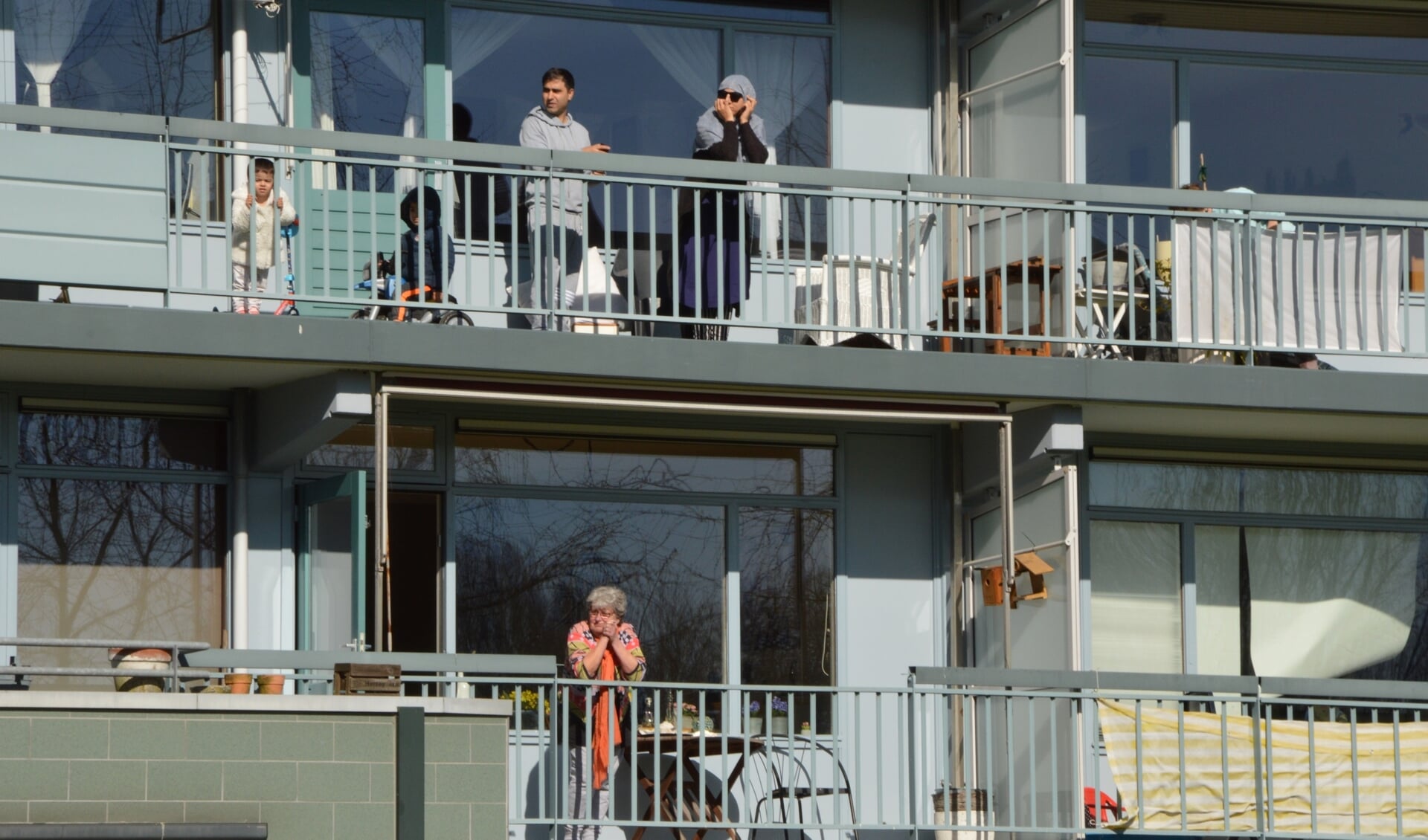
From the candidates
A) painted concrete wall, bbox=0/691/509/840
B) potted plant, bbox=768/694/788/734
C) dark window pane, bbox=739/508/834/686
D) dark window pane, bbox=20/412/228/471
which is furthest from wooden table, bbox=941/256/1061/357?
dark window pane, bbox=20/412/228/471

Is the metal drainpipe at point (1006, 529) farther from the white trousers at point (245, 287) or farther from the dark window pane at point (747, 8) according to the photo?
the white trousers at point (245, 287)

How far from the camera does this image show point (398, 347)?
1274 cm

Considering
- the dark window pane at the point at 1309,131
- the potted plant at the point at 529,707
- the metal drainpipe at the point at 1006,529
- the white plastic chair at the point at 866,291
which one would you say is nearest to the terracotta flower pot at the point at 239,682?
the potted plant at the point at 529,707

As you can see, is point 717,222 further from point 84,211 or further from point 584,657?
point 84,211

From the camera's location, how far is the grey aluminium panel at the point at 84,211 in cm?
1234

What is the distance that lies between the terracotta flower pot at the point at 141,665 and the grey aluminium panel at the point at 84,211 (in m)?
1.92

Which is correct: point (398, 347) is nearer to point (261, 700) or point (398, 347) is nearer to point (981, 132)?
point (261, 700)

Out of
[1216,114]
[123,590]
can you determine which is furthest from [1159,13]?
[123,590]

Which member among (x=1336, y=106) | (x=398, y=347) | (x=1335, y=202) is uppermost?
(x=1336, y=106)

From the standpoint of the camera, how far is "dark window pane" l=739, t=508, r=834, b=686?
47.4 ft

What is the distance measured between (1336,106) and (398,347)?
286 inches

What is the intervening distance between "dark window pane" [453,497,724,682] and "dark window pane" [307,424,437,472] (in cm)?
34

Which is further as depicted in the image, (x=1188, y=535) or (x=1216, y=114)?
(x=1216, y=114)

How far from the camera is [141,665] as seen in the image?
12312mm
